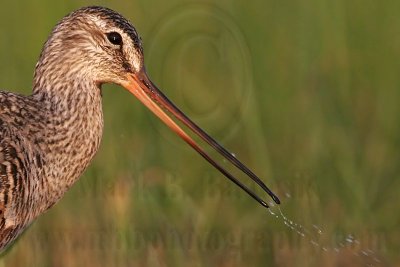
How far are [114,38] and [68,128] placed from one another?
0.43 m

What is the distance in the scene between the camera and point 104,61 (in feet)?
21.9

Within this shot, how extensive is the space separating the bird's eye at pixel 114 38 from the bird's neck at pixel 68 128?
0.21 metres

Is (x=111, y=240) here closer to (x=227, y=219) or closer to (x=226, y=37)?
(x=227, y=219)

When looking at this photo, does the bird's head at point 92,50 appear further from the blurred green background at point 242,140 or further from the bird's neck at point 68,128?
the blurred green background at point 242,140

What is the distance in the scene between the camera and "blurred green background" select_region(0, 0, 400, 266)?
791cm

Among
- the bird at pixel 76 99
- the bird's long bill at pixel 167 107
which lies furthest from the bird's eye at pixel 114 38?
the bird's long bill at pixel 167 107

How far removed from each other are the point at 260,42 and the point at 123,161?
138 centimetres

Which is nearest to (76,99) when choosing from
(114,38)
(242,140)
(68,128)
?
(68,128)

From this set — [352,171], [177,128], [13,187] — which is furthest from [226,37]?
[13,187]

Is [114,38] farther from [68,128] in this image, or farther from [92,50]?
[68,128]

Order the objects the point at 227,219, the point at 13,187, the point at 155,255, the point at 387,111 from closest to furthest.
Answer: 1. the point at 13,187
2. the point at 155,255
3. the point at 227,219
4. the point at 387,111

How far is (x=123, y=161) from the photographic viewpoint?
334 inches

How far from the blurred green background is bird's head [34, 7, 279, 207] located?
3.52 feet

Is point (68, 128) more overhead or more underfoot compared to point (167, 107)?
more overhead
